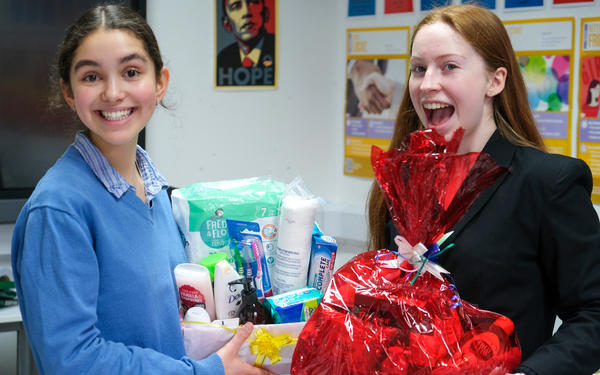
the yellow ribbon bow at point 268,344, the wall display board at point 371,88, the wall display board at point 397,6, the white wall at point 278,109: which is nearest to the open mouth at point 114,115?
the yellow ribbon bow at point 268,344

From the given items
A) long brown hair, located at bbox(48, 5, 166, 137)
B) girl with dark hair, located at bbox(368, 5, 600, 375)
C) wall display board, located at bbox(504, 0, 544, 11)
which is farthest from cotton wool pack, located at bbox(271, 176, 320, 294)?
wall display board, located at bbox(504, 0, 544, 11)

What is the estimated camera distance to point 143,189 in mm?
1031

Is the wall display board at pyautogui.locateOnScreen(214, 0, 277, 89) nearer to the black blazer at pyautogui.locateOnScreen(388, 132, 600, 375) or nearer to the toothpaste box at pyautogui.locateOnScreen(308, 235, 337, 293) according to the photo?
the toothpaste box at pyautogui.locateOnScreen(308, 235, 337, 293)

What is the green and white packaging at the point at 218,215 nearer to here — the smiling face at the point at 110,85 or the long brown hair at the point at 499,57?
the smiling face at the point at 110,85

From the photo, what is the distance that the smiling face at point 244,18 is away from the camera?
7.27 ft

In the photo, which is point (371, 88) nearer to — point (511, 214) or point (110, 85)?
point (511, 214)

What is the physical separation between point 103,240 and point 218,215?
0.27 meters

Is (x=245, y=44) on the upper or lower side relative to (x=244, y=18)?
lower

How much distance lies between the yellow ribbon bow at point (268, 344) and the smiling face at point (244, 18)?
1.59m

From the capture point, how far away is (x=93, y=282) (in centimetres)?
81

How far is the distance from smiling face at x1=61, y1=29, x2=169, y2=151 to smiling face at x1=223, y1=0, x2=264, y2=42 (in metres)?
1.36

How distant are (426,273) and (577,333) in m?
0.28

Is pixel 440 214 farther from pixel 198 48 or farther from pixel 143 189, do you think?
pixel 198 48

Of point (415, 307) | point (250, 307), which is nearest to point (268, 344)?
point (250, 307)
